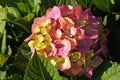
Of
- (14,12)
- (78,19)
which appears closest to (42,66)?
(78,19)

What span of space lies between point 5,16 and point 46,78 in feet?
0.98

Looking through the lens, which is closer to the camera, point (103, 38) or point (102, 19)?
point (103, 38)

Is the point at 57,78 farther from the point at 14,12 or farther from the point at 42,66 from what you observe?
the point at 14,12

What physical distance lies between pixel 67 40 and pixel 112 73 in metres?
0.18

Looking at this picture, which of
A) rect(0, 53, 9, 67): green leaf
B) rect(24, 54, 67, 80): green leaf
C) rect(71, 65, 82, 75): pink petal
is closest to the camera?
rect(24, 54, 67, 80): green leaf

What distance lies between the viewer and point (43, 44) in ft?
3.98

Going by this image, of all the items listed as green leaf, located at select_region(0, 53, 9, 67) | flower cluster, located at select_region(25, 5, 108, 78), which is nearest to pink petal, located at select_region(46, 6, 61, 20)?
flower cluster, located at select_region(25, 5, 108, 78)

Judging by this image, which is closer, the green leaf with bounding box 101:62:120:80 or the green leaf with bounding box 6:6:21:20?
the green leaf with bounding box 101:62:120:80

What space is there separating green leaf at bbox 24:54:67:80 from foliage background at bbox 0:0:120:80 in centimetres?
6

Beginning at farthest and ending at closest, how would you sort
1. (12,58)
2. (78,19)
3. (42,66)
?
(12,58) < (78,19) < (42,66)

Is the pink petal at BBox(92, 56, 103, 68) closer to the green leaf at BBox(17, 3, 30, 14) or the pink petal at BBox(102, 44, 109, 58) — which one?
the pink petal at BBox(102, 44, 109, 58)

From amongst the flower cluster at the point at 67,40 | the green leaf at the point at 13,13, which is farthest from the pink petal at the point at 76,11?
the green leaf at the point at 13,13

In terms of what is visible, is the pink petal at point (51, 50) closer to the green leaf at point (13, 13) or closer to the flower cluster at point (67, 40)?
the flower cluster at point (67, 40)

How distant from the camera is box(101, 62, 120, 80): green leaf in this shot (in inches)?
49.0
